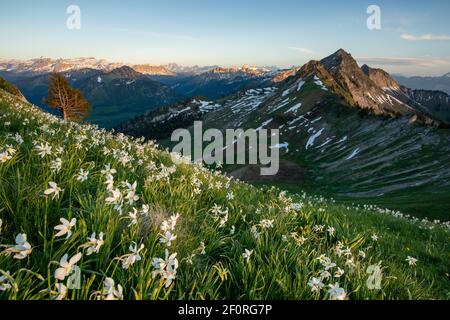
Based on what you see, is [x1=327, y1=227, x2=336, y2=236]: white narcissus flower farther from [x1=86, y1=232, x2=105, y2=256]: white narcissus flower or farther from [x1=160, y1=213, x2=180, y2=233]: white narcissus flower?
[x1=86, y1=232, x2=105, y2=256]: white narcissus flower

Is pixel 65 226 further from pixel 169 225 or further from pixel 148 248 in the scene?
pixel 169 225

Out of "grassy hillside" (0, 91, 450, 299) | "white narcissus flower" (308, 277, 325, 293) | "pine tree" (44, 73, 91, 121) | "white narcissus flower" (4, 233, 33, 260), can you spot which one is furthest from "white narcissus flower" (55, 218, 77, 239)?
"pine tree" (44, 73, 91, 121)

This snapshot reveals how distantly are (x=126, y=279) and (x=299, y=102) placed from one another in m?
185

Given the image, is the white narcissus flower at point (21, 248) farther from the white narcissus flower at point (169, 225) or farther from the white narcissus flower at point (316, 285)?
the white narcissus flower at point (316, 285)

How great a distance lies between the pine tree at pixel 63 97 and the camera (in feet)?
297

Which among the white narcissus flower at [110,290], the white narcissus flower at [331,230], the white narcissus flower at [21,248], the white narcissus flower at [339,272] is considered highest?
the white narcissus flower at [21,248]

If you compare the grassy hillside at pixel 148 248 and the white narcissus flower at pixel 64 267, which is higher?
the white narcissus flower at pixel 64 267

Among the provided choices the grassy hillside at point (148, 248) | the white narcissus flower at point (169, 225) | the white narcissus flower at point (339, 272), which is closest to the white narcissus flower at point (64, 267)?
the grassy hillside at point (148, 248)

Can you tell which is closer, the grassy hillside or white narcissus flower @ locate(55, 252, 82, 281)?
white narcissus flower @ locate(55, 252, 82, 281)

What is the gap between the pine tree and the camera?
3561 inches

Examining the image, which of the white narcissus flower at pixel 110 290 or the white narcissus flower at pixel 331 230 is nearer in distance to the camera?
the white narcissus flower at pixel 110 290

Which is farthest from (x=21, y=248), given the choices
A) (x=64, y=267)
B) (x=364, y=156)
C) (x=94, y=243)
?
(x=364, y=156)

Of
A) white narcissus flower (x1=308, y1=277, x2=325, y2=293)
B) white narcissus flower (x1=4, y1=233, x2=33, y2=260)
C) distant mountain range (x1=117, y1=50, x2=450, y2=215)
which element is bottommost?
distant mountain range (x1=117, y1=50, x2=450, y2=215)
